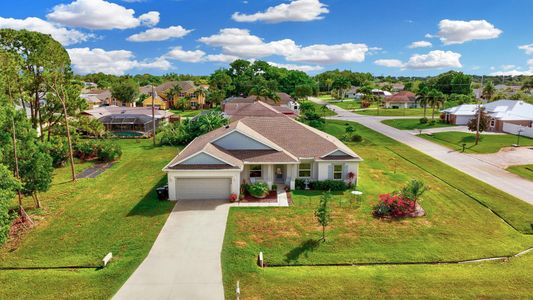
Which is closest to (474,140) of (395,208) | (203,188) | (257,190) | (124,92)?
(395,208)

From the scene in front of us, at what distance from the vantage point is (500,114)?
60.8 metres

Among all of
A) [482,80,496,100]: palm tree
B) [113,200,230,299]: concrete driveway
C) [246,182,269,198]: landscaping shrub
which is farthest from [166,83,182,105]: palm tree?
[482,80,496,100]: palm tree

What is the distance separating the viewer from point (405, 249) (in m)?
18.2

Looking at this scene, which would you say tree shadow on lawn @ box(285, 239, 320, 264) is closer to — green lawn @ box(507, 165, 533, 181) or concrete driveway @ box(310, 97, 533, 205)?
concrete driveway @ box(310, 97, 533, 205)

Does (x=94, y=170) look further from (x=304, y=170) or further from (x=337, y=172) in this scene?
(x=337, y=172)

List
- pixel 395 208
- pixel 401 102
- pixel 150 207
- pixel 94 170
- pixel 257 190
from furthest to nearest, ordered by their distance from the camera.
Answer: pixel 401 102 < pixel 94 170 < pixel 257 190 < pixel 150 207 < pixel 395 208

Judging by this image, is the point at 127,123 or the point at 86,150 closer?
the point at 86,150

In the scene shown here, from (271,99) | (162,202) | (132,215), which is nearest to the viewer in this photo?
(132,215)

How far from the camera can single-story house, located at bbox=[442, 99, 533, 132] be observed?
58053 mm

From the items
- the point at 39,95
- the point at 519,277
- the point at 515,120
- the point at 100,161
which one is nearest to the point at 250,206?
the point at 519,277

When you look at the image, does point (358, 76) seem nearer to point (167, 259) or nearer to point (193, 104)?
point (193, 104)

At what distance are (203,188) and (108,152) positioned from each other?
714 inches

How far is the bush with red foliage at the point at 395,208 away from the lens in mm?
22609

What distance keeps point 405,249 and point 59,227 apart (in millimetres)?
19631
